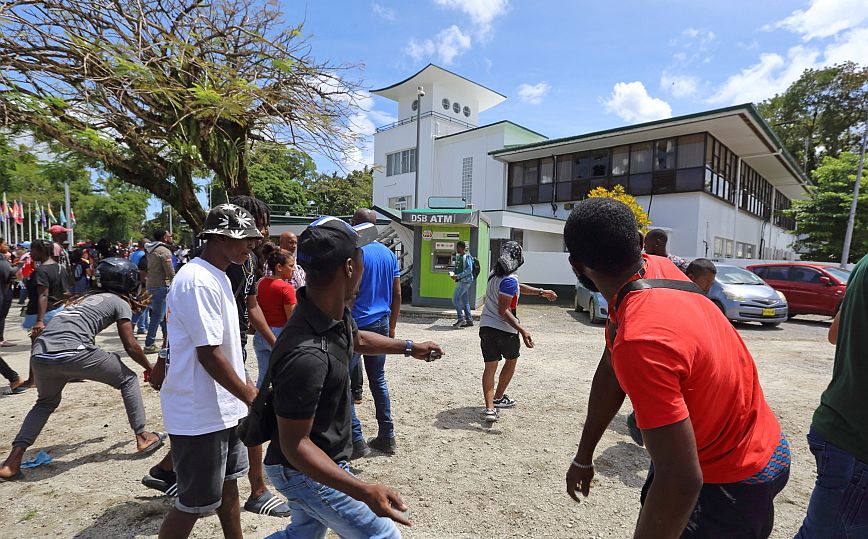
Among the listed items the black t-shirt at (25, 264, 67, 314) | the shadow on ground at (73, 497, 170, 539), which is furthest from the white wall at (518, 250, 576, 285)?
the shadow on ground at (73, 497, 170, 539)

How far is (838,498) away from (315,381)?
1884 millimetres

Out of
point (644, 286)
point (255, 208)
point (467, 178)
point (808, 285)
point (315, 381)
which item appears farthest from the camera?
point (467, 178)

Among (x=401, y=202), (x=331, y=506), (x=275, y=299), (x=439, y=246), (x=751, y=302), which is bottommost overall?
(x=751, y=302)

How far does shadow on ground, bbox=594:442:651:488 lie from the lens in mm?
3549

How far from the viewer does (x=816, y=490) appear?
5.63 feet

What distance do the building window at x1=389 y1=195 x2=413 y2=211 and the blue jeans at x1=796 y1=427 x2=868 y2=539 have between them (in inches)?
1183

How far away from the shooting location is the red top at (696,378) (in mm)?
1202

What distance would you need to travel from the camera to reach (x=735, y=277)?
450 inches

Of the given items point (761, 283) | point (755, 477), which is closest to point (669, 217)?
point (761, 283)

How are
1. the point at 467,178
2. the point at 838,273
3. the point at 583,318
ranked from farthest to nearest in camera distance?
1. the point at 467,178
2. the point at 583,318
3. the point at 838,273

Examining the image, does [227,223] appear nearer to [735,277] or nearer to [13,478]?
[13,478]

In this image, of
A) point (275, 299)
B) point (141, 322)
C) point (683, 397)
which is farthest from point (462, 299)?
point (683, 397)

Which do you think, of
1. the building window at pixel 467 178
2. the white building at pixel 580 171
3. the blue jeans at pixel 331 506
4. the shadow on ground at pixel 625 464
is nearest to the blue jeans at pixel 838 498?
the blue jeans at pixel 331 506

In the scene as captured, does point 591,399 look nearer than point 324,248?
No
